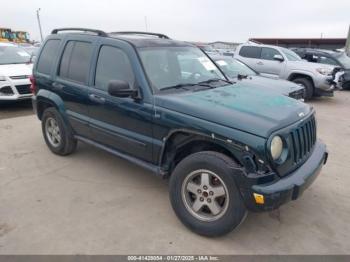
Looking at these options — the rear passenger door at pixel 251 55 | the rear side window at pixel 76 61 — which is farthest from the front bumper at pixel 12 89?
the rear passenger door at pixel 251 55

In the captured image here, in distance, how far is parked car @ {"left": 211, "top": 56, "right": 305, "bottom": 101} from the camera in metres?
7.35

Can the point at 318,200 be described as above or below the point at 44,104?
below

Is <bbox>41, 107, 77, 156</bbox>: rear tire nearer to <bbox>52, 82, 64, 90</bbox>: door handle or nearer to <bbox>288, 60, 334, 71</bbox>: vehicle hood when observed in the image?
<bbox>52, 82, 64, 90</bbox>: door handle

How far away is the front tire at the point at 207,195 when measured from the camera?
2918 millimetres

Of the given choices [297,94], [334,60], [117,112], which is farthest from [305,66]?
[117,112]

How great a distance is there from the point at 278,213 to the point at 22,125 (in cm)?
A: 564

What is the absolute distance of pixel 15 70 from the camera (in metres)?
8.29

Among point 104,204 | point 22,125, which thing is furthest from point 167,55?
point 22,125

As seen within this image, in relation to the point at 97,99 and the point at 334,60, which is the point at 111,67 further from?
the point at 334,60

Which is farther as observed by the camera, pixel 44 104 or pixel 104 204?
pixel 44 104

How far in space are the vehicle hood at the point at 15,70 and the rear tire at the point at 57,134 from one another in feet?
11.8

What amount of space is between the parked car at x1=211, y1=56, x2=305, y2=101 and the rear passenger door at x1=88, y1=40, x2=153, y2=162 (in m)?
3.32

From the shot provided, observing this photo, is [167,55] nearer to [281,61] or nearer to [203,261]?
[203,261]

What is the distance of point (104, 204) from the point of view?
3.81 m
